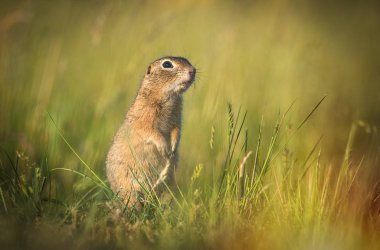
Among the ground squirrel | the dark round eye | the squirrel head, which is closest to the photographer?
the ground squirrel

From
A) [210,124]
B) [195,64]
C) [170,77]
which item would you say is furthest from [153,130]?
[195,64]

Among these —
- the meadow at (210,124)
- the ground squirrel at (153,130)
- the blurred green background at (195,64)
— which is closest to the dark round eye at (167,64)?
the ground squirrel at (153,130)

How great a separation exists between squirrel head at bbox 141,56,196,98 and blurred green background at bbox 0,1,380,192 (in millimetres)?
487

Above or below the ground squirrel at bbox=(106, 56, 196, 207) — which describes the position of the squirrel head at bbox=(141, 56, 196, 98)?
above

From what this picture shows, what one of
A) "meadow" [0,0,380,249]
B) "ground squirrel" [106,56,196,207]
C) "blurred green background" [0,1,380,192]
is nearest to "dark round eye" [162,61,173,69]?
"ground squirrel" [106,56,196,207]

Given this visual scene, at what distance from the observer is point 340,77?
809 cm

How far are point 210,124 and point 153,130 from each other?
4.76 ft

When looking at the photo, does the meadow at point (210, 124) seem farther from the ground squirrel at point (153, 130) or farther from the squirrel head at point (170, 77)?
the squirrel head at point (170, 77)

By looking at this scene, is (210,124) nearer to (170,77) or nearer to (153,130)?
(170,77)

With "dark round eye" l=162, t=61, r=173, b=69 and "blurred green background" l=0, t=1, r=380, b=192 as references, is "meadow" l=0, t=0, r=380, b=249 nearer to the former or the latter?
"blurred green background" l=0, t=1, r=380, b=192

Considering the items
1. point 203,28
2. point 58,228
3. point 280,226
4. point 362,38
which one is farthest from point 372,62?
point 58,228

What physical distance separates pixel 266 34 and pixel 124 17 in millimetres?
2312

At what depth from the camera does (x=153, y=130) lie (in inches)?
198

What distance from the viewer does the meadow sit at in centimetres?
346
